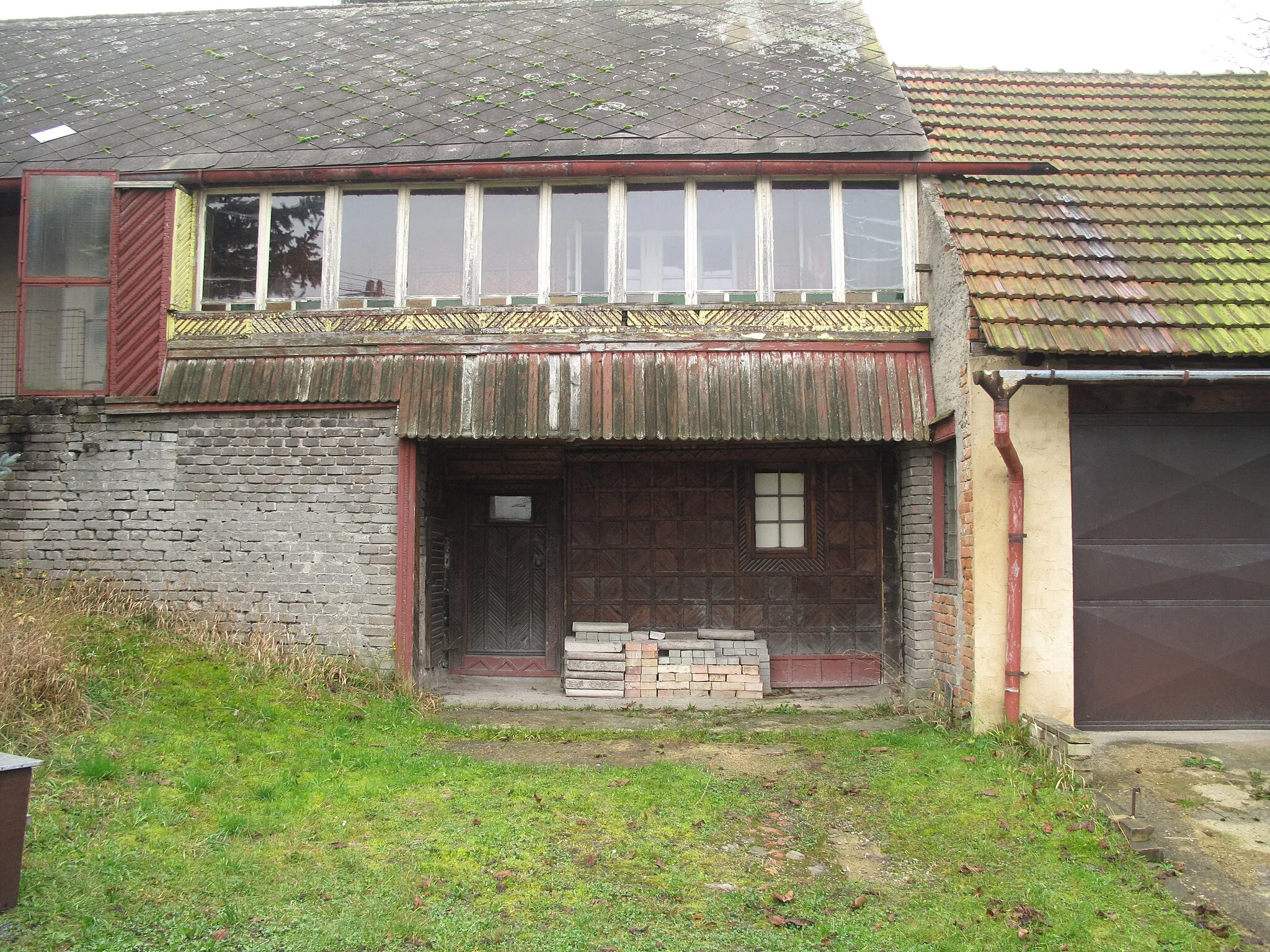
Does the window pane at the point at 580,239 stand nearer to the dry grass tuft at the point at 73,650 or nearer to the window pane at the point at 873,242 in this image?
the window pane at the point at 873,242

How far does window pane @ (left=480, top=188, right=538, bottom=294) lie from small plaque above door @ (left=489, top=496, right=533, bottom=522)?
2.93m

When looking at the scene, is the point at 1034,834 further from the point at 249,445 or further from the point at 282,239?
the point at 282,239

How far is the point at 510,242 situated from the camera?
9.73 m

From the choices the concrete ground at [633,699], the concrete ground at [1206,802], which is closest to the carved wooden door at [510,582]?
the concrete ground at [633,699]

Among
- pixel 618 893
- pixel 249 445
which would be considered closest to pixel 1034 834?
pixel 618 893

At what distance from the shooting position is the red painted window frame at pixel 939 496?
8773mm

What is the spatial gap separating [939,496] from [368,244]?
6.76m

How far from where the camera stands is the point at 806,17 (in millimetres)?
12391

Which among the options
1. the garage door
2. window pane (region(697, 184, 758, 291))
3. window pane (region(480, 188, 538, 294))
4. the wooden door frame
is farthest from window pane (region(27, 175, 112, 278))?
the garage door

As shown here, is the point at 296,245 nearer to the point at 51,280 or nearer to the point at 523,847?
the point at 51,280

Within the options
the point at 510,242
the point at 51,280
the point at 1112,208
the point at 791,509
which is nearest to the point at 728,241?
the point at 510,242

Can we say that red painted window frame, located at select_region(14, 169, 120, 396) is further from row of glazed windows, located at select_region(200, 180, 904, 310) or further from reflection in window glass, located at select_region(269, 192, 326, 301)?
reflection in window glass, located at select_region(269, 192, 326, 301)

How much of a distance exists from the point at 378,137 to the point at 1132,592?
29.9 feet

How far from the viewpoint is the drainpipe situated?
7324 millimetres
